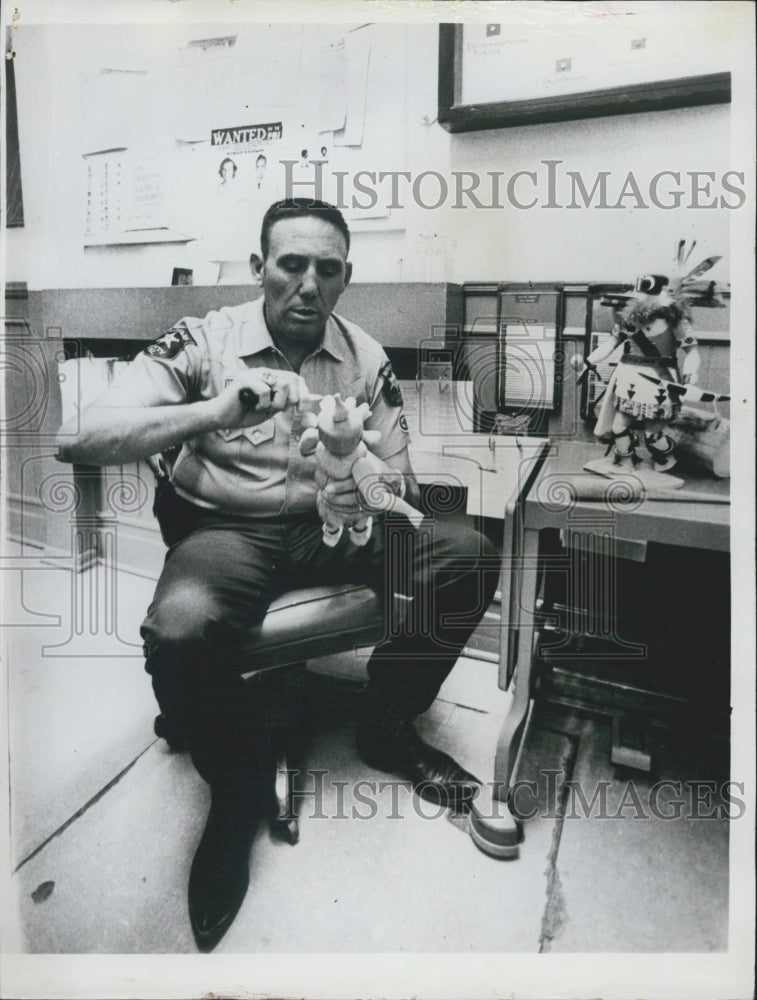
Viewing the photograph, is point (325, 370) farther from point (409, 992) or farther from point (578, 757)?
point (409, 992)

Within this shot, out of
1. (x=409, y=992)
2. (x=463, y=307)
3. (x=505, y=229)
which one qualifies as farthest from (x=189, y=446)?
(x=409, y=992)

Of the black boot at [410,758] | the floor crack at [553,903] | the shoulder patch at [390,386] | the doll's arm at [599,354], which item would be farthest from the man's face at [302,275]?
the floor crack at [553,903]

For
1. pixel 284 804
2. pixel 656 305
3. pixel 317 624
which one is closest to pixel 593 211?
pixel 656 305

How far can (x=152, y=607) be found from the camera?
3.12 feet

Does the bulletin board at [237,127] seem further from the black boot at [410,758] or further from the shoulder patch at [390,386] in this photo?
the black boot at [410,758]

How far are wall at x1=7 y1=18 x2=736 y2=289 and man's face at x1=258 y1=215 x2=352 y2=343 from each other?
4 centimetres

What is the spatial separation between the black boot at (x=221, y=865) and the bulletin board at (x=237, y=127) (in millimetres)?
814

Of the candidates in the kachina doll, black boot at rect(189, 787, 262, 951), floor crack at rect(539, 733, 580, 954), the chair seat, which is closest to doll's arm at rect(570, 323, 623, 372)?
the kachina doll

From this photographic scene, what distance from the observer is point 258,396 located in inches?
37.1

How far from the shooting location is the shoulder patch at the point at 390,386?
947 millimetres

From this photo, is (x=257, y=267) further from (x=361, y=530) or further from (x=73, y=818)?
(x=73, y=818)

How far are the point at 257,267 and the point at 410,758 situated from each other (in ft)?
2.53

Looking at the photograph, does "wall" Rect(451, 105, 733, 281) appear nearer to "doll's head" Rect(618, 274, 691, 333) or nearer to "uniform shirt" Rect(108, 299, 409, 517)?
"doll's head" Rect(618, 274, 691, 333)

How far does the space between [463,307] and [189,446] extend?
45 cm
